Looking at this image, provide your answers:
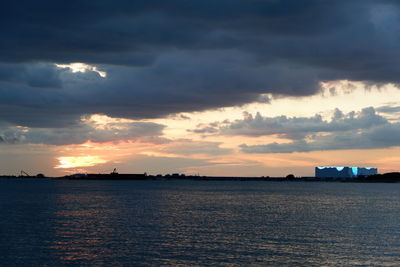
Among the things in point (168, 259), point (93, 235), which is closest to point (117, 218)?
point (93, 235)

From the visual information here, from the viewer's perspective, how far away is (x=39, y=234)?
Result: 244 feet

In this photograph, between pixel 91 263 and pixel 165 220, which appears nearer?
pixel 91 263

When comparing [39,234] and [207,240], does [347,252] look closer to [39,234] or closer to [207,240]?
[207,240]

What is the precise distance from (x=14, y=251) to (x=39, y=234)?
47.9 feet

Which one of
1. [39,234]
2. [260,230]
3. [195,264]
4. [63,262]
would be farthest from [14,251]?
[260,230]

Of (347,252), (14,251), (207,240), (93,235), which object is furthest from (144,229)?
(347,252)

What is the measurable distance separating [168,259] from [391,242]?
32.4m

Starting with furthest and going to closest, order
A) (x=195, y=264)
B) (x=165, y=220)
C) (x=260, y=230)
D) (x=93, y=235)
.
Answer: (x=165, y=220) < (x=260, y=230) < (x=93, y=235) < (x=195, y=264)

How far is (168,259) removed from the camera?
184ft

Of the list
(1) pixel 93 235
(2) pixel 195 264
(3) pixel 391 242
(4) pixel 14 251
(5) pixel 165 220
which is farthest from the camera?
(5) pixel 165 220

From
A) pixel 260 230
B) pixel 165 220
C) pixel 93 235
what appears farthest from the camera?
pixel 165 220

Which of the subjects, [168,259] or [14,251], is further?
[14,251]

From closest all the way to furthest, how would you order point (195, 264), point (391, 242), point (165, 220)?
point (195, 264) → point (391, 242) → point (165, 220)

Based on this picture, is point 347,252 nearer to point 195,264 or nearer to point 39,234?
point 195,264
